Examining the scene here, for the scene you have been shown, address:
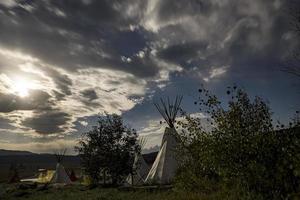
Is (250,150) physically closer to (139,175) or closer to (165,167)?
(165,167)

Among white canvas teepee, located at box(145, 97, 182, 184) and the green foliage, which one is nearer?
the green foliage

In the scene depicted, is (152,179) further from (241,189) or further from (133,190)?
(241,189)

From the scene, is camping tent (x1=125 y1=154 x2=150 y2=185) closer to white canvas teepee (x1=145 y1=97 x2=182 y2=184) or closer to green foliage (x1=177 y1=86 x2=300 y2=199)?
white canvas teepee (x1=145 y1=97 x2=182 y2=184)

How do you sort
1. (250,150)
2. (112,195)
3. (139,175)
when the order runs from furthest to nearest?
(139,175) → (112,195) → (250,150)

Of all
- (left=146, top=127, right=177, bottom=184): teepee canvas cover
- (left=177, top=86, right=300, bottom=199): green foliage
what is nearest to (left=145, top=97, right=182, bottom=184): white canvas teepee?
(left=146, top=127, right=177, bottom=184): teepee canvas cover

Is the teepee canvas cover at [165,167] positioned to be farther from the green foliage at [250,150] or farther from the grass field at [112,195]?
the green foliage at [250,150]

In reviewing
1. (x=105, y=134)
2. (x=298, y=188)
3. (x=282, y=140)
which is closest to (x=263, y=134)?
(x=282, y=140)

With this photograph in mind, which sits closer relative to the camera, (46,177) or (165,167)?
(165,167)

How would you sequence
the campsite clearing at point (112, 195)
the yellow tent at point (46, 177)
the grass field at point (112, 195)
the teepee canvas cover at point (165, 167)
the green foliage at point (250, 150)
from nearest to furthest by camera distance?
the green foliage at point (250, 150), the grass field at point (112, 195), the campsite clearing at point (112, 195), the teepee canvas cover at point (165, 167), the yellow tent at point (46, 177)

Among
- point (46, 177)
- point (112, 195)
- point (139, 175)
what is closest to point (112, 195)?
point (112, 195)

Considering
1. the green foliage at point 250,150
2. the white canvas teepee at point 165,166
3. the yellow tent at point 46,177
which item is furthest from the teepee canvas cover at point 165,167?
the yellow tent at point 46,177

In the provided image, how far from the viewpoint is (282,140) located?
7594mm

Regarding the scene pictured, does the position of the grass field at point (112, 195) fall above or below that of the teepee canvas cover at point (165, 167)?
below

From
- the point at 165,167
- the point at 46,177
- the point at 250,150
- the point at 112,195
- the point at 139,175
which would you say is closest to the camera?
the point at 250,150
